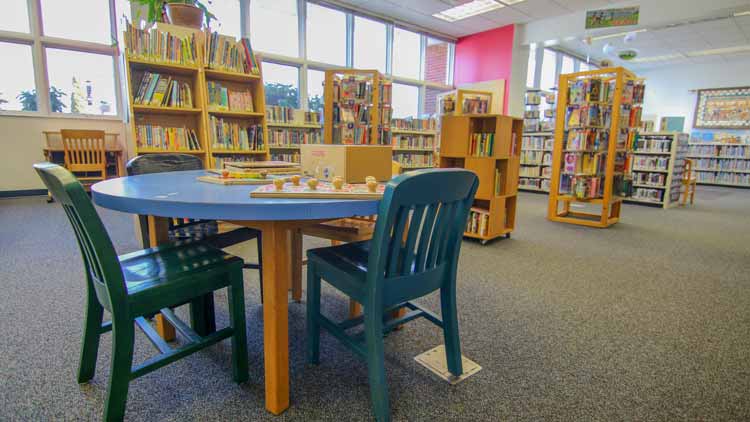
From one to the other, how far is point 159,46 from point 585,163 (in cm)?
464

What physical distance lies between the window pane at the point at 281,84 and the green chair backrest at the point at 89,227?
5895mm

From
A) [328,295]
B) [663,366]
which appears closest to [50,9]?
[328,295]

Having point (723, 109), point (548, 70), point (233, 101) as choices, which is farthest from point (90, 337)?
point (723, 109)

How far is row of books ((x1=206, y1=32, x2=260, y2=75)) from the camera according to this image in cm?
323

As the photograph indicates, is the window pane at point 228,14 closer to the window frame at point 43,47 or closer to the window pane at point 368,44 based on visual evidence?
the window frame at point 43,47

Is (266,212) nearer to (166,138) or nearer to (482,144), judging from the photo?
(482,144)

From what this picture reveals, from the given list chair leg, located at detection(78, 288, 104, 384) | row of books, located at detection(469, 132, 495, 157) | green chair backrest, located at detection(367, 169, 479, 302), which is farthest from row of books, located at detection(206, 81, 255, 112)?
green chair backrest, located at detection(367, 169, 479, 302)

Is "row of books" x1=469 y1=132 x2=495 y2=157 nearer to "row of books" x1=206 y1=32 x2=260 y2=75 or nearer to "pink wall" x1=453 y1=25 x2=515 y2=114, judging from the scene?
"row of books" x1=206 y1=32 x2=260 y2=75

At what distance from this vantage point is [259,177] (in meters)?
1.33

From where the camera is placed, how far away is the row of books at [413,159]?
6938mm

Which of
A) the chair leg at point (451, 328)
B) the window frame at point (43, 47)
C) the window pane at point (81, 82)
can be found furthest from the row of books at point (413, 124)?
the chair leg at point (451, 328)

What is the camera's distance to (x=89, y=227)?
0.91 metres

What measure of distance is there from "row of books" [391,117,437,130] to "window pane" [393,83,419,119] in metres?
0.98

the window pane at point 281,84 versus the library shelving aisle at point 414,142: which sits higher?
the window pane at point 281,84
